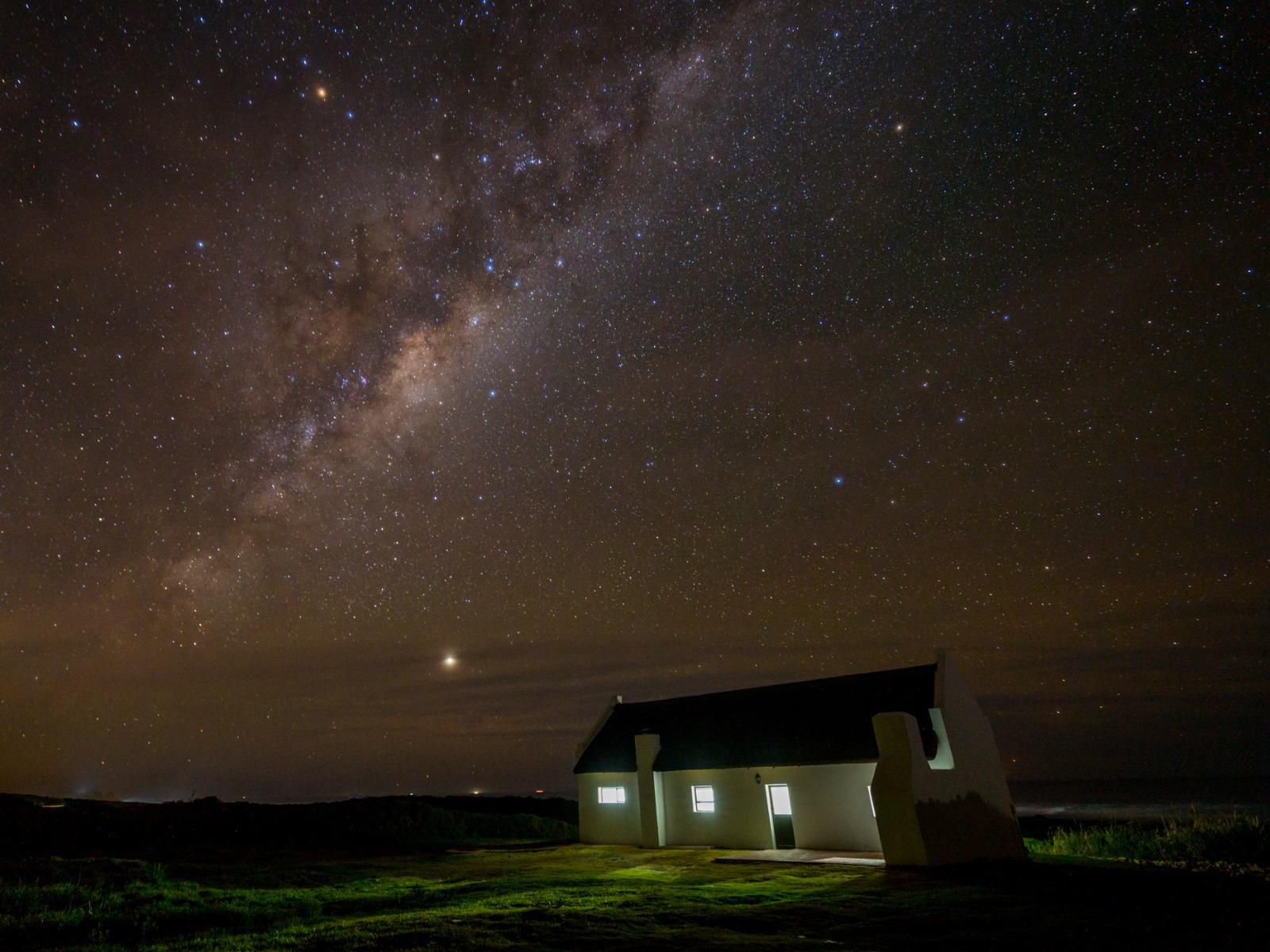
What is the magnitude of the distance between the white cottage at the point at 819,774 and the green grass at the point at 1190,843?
3141 millimetres

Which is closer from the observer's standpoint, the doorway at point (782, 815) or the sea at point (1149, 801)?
the doorway at point (782, 815)

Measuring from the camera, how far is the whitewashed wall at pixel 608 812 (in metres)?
24.7

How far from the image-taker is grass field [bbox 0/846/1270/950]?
984 centimetres

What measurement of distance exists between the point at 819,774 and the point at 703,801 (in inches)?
168

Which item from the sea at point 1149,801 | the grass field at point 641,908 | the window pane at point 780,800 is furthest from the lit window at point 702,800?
the sea at point 1149,801

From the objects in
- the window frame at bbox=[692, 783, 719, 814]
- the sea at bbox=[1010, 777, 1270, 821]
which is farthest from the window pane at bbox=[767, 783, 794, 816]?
the sea at bbox=[1010, 777, 1270, 821]

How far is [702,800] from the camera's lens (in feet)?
75.2

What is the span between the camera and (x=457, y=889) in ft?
51.4

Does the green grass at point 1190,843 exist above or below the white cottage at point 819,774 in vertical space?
below

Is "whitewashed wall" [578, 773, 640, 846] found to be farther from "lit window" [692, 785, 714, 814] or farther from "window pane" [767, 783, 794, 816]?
"window pane" [767, 783, 794, 816]

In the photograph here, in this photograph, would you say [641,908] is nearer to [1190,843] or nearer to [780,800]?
[780,800]

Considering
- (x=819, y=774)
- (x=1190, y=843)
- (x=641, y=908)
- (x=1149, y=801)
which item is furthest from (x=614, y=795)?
(x=1149, y=801)

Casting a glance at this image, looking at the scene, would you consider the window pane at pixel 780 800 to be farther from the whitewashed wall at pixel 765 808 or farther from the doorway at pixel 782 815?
the whitewashed wall at pixel 765 808

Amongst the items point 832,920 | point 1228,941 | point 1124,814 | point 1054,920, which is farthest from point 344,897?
point 1124,814
